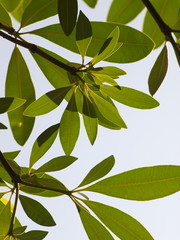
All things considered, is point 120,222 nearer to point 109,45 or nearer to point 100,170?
point 100,170

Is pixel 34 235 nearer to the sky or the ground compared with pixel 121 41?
nearer to the ground

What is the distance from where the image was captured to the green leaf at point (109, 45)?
3.74 ft

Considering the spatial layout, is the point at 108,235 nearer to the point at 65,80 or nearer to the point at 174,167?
the point at 174,167

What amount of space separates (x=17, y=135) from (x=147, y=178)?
44 centimetres

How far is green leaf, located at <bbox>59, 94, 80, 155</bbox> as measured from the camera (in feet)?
4.64

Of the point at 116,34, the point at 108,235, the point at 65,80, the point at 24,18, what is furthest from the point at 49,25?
the point at 108,235

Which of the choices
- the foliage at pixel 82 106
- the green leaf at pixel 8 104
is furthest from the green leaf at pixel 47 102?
the green leaf at pixel 8 104

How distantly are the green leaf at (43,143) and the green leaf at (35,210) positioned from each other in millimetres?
127

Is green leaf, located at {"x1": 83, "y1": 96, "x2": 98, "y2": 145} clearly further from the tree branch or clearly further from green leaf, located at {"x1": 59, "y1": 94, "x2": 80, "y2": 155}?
the tree branch

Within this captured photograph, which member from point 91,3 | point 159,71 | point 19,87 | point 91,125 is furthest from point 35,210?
point 91,3

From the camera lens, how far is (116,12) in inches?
60.1

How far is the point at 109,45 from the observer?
116 centimetres

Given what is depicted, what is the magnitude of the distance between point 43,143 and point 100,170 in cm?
20

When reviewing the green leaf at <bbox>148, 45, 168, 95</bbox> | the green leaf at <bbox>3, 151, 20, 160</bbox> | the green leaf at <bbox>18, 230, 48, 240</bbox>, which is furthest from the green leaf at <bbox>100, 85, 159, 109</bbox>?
the green leaf at <bbox>18, 230, 48, 240</bbox>
